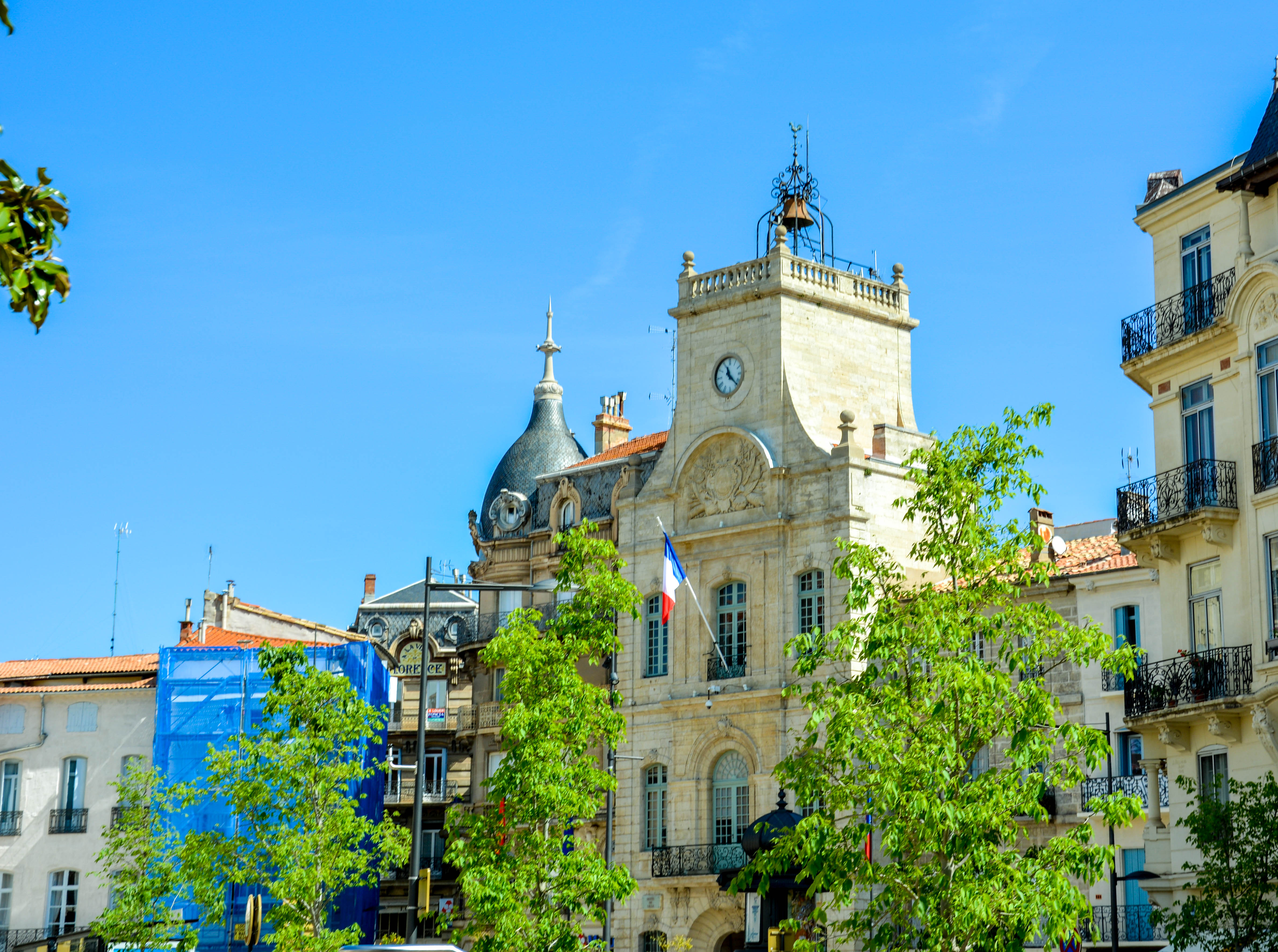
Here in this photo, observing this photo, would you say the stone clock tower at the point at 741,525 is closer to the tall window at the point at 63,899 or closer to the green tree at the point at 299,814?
the green tree at the point at 299,814

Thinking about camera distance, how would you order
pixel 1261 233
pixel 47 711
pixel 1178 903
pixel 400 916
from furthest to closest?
Result: 1. pixel 400 916
2. pixel 47 711
3. pixel 1261 233
4. pixel 1178 903

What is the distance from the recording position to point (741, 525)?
49688 mm

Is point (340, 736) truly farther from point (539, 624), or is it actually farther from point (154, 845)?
point (539, 624)

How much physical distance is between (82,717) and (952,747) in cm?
4036

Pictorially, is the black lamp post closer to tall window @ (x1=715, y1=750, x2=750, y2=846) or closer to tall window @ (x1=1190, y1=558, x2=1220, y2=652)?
tall window @ (x1=1190, y1=558, x2=1220, y2=652)

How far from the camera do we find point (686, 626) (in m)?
50.6

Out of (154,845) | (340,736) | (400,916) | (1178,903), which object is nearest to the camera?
(1178,903)

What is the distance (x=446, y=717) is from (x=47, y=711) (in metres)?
13.2

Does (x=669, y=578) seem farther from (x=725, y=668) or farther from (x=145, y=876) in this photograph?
(x=145, y=876)

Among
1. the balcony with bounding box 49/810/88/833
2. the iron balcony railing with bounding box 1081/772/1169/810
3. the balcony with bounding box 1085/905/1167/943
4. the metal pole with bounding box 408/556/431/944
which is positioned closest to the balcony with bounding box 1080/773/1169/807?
the iron balcony railing with bounding box 1081/772/1169/810

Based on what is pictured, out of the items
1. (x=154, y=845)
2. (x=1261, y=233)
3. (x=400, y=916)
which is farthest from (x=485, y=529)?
(x=1261, y=233)

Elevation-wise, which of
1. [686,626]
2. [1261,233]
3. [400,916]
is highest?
[1261,233]

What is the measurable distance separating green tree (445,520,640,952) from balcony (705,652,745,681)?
13.0 m

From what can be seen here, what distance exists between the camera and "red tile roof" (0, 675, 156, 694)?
187ft
